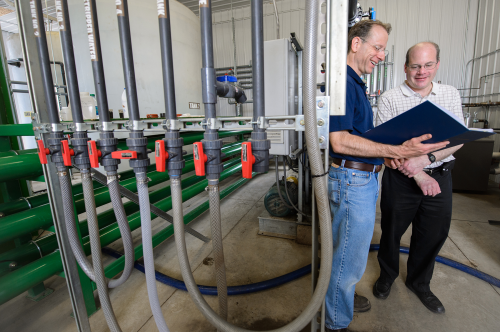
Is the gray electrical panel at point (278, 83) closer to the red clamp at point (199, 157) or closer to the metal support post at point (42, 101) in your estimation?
the red clamp at point (199, 157)

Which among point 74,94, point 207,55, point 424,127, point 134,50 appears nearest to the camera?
point 207,55

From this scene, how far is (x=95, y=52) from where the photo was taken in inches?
30.5

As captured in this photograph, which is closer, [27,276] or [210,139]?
[210,139]

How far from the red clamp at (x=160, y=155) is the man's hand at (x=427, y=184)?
1.16 meters

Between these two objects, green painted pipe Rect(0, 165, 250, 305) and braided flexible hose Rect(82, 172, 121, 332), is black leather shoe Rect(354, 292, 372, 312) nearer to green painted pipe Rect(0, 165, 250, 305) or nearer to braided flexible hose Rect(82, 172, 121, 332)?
braided flexible hose Rect(82, 172, 121, 332)

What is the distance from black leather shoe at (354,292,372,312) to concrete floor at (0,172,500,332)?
0.03 m

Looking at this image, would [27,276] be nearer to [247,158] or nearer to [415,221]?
[247,158]

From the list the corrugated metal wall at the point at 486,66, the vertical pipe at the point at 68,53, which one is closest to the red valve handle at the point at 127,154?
the vertical pipe at the point at 68,53

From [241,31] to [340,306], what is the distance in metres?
5.64

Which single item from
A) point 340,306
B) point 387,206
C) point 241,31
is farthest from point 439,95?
point 241,31

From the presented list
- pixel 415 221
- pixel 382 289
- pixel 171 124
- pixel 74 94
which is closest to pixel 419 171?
pixel 415 221

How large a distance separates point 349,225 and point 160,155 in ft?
2.54

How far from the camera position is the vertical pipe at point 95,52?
0.74m

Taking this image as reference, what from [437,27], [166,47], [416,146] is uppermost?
[437,27]
